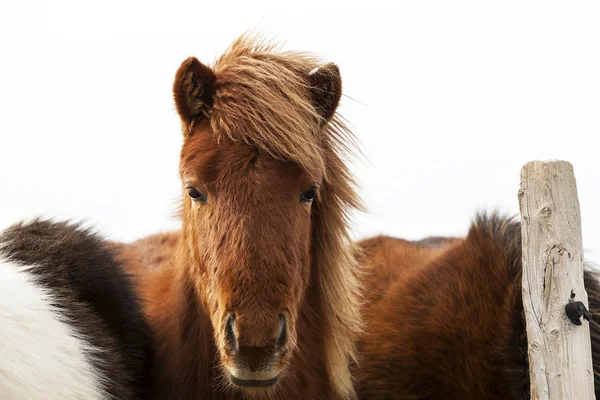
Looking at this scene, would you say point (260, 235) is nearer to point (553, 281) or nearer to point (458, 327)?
point (553, 281)

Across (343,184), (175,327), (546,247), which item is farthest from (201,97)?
(546,247)

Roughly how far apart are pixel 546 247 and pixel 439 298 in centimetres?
136

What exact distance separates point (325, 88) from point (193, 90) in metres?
0.67

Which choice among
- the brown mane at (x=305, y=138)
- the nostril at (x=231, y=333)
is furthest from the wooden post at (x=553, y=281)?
the nostril at (x=231, y=333)

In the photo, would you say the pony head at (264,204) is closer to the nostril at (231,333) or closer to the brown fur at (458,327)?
the nostril at (231,333)

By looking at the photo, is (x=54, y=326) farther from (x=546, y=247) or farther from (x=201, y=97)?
(x=546, y=247)

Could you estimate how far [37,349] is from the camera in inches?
102

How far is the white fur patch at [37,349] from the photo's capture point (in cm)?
244

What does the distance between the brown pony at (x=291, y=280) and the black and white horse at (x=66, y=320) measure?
234 mm

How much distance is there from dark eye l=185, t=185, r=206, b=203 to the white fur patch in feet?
2.67

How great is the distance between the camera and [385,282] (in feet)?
16.7

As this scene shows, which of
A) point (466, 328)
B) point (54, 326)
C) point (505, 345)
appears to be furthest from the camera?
point (466, 328)

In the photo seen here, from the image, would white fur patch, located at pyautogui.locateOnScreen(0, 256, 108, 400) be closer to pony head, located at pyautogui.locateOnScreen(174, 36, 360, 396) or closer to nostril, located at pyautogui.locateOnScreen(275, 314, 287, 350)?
pony head, located at pyautogui.locateOnScreen(174, 36, 360, 396)

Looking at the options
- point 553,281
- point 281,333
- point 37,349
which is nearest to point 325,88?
point 281,333
